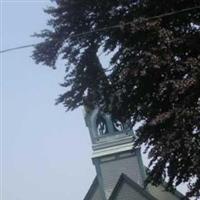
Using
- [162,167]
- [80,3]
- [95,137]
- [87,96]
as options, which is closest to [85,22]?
[80,3]

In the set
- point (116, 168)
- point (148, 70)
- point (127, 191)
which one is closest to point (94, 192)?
point (116, 168)

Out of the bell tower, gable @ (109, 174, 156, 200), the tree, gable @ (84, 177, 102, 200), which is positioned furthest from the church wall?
the tree

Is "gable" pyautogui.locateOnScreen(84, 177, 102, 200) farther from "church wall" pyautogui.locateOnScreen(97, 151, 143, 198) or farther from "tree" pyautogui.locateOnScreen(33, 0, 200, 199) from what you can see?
"tree" pyautogui.locateOnScreen(33, 0, 200, 199)

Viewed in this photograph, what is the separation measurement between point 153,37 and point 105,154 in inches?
724

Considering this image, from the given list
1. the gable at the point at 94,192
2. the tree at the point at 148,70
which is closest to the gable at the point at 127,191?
the gable at the point at 94,192

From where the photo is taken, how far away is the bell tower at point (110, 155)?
32.3 meters

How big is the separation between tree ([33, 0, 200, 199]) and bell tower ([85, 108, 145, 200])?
14.7m

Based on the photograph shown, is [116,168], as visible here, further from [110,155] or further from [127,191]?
[127,191]

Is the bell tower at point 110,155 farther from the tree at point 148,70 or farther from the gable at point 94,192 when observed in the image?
the tree at point 148,70

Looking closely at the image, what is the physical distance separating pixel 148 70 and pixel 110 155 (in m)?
18.3

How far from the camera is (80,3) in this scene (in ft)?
55.1

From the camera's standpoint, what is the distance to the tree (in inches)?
559

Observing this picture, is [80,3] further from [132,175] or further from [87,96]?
[132,175]

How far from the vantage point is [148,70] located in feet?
48.4
